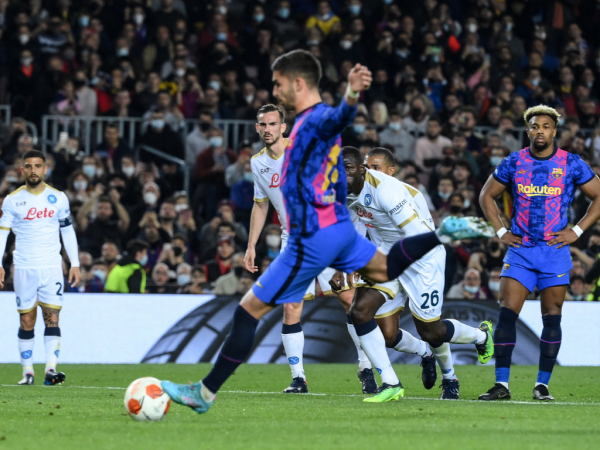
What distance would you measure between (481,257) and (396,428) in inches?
389

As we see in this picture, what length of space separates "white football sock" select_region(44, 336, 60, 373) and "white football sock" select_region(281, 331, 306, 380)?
108 inches

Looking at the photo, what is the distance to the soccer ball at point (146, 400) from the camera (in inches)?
246

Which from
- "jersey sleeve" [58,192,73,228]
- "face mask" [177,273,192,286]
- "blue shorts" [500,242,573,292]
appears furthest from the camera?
"face mask" [177,273,192,286]

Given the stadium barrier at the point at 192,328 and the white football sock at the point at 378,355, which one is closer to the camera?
the white football sock at the point at 378,355

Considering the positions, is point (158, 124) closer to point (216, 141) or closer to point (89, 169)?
point (216, 141)

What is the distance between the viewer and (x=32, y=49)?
18359 mm

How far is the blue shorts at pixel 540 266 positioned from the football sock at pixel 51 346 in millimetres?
5062

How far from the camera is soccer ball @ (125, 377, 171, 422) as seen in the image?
625 cm

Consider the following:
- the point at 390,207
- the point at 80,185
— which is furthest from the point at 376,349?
the point at 80,185

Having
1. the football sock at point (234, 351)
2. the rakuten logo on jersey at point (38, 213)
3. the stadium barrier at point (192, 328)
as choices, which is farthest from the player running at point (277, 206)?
the stadium barrier at point (192, 328)

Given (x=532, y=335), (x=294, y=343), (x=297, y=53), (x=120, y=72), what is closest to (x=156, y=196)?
(x=120, y=72)

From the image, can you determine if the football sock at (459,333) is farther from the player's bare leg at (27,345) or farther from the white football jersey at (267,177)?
the player's bare leg at (27,345)

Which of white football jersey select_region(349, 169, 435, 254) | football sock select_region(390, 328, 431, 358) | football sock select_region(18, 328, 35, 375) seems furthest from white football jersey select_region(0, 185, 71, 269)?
football sock select_region(390, 328, 431, 358)

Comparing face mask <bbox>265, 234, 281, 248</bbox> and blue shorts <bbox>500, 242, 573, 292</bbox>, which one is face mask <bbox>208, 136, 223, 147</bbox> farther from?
blue shorts <bbox>500, 242, 573, 292</bbox>
